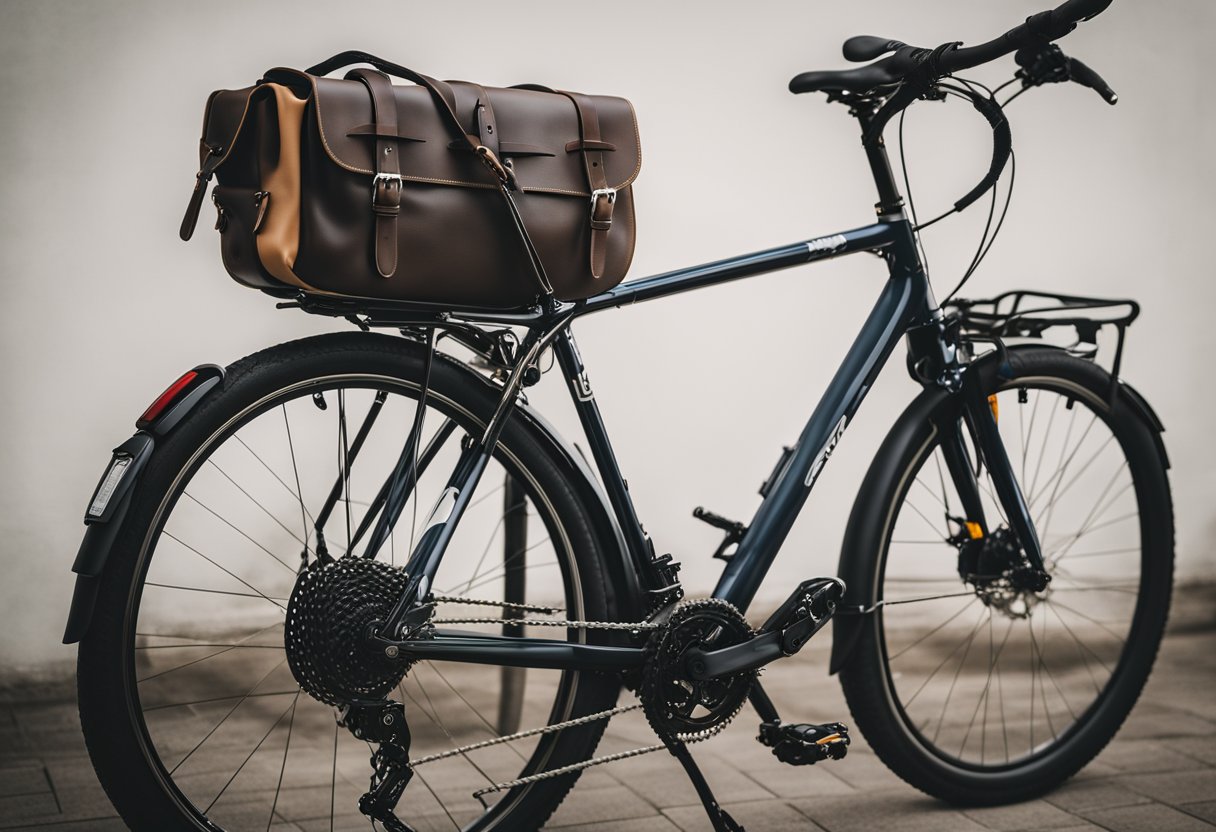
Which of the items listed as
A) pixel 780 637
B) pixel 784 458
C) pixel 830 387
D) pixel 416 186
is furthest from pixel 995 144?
pixel 416 186

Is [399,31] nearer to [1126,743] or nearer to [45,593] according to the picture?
[45,593]

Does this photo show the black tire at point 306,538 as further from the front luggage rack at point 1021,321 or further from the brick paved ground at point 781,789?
the front luggage rack at point 1021,321

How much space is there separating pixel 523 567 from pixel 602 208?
3.14 feet

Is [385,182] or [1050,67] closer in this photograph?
[385,182]

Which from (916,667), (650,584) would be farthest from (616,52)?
(916,667)

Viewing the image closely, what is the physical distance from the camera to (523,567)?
2.52m

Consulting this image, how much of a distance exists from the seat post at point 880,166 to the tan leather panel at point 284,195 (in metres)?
1.01

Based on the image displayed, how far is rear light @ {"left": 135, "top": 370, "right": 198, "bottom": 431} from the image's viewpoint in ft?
5.31

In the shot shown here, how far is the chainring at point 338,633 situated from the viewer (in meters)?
1.66

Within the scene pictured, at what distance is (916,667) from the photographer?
132 inches

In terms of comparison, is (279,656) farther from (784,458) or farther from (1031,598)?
(1031,598)

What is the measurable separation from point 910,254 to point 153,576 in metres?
1.80

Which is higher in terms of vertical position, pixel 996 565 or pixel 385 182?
pixel 385 182

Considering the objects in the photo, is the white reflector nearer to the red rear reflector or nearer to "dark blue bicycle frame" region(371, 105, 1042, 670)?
the red rear reflector
